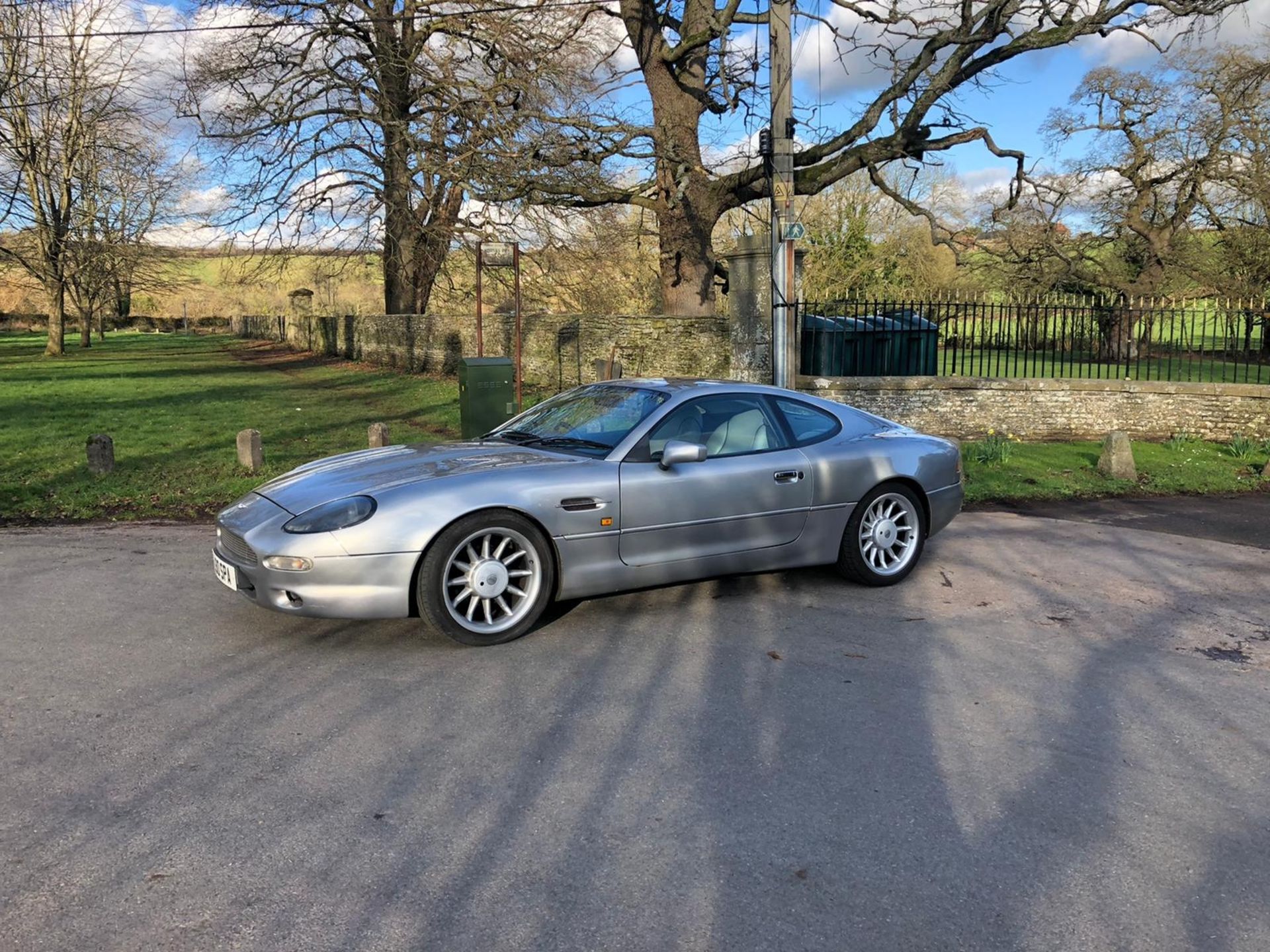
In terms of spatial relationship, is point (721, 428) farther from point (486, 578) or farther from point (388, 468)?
point (388, 468)

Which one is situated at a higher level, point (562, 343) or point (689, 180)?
point (689, 180)

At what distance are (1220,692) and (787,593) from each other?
2.45m

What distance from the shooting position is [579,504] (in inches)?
206

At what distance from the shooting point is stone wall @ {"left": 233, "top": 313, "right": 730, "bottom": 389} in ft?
55.3

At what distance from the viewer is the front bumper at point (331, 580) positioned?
15.6 ft

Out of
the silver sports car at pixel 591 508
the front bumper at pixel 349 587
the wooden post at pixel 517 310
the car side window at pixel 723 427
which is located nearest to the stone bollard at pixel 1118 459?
the silver sports car at pixel 591 508

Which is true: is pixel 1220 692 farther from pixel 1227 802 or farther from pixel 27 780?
pixel 27 780

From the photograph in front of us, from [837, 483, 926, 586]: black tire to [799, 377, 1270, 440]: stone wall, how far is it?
7.23 m

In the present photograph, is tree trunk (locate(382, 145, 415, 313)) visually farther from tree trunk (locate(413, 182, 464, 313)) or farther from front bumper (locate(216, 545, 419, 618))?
front bumper (locate(216, 545, 419, 618))

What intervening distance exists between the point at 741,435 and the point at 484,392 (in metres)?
6.41

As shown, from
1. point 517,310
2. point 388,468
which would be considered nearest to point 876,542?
point 388,468

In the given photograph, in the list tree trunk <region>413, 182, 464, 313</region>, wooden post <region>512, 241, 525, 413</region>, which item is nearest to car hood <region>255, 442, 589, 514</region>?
wooden post <region>512, 241, 525, 413</region>

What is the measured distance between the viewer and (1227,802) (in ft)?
11.6

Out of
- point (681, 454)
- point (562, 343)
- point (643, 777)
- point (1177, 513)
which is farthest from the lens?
point (562, 343)
